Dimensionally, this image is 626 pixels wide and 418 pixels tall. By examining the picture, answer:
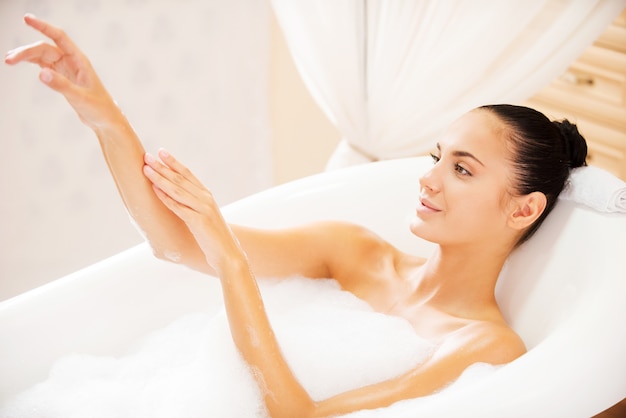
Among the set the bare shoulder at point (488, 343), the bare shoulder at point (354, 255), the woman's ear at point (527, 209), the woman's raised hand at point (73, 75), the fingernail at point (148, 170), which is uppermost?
the woman's raised hand at point (73, 75)

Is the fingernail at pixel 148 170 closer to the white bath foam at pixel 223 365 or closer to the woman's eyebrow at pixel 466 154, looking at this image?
the white bath foam at pixel 223 365

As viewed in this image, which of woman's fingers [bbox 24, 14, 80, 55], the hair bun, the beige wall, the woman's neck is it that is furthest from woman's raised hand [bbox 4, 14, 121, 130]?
the beige wall

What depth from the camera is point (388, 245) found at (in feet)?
6.53

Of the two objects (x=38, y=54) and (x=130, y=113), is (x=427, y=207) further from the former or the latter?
(x=130, y=113)

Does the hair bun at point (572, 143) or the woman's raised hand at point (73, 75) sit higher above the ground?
the woman's raised hand at point (73, 75)

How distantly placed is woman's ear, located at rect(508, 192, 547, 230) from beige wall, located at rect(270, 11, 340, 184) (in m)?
1.55

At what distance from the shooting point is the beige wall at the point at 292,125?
309cm

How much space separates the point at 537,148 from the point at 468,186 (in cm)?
15

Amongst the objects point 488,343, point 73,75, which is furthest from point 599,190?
point 73,75

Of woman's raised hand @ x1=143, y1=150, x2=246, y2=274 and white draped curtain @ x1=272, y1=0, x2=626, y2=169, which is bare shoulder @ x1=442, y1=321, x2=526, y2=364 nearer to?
woman's raised hand @ x1=143, y1=150, x2=246, y2=274

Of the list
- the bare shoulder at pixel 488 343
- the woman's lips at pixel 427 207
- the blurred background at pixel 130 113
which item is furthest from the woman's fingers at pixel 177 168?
→ the blurred background at pixel 130 113

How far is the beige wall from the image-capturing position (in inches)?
122

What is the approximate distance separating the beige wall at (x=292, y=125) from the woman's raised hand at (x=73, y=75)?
159 cm

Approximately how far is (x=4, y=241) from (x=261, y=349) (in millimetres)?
1263
